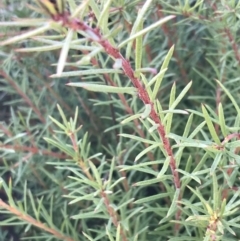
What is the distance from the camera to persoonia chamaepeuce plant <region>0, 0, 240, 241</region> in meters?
0.48

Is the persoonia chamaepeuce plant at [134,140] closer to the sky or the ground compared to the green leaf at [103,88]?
closer to the ground

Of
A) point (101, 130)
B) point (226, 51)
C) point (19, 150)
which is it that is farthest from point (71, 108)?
point (226, 51)

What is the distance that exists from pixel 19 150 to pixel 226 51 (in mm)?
366

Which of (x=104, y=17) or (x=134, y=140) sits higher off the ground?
(x=104, y=17)

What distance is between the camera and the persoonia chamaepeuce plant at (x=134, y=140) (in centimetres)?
48

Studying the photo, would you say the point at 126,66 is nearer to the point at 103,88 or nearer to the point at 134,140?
the point at 103,88

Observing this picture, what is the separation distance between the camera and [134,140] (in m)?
0.77

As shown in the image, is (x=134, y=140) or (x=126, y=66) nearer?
(x=126, y=66)

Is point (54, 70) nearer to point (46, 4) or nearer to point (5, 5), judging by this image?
point (5, 5)

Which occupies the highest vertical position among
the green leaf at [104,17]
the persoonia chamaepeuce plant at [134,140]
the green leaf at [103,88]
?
the green leaf at [104,17]

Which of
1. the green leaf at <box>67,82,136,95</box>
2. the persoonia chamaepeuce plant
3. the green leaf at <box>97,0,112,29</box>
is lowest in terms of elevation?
the persoonia chamaepeuce plant

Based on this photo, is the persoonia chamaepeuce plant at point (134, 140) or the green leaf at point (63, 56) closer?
the green leaf at point (63, 56)

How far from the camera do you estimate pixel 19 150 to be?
2.45ft

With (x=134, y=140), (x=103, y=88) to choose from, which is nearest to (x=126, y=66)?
(x=103, y=88)
